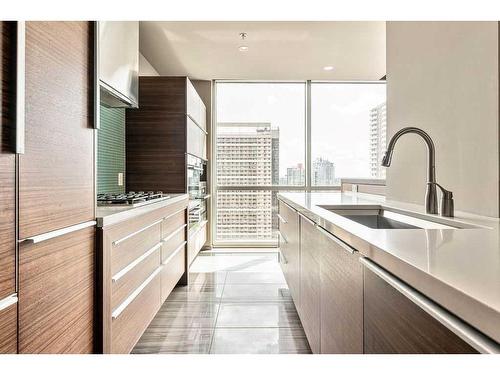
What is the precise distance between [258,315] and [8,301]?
1942 mm

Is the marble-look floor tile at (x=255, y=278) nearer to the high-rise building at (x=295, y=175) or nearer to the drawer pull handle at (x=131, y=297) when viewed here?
the drawer pull handle at (x=131, y=297)

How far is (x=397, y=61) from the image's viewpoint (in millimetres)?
2342

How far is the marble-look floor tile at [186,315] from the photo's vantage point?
2.42 meters

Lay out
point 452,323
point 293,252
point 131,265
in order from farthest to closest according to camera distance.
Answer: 1. point 293,252
2. point 131,265
3. point 452,323

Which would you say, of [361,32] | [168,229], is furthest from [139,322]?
[361,32]

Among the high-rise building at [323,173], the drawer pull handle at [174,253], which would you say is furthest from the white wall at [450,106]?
the high-rise building at [323,173]

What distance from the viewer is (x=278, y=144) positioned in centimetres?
551

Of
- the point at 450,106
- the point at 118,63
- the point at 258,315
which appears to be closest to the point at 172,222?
the point at 258,315

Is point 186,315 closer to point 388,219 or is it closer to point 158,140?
point 388,219

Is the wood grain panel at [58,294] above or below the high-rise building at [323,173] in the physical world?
below

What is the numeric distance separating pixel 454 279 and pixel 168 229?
2295 millimetres

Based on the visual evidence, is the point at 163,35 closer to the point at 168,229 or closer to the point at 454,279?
the point at 168,229

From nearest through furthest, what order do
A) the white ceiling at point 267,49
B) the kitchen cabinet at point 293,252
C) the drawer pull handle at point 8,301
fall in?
the drawer pull handle at point 8,301 → the kitchen cabinet at point 293,252 → the white ceiling at point 267,49
